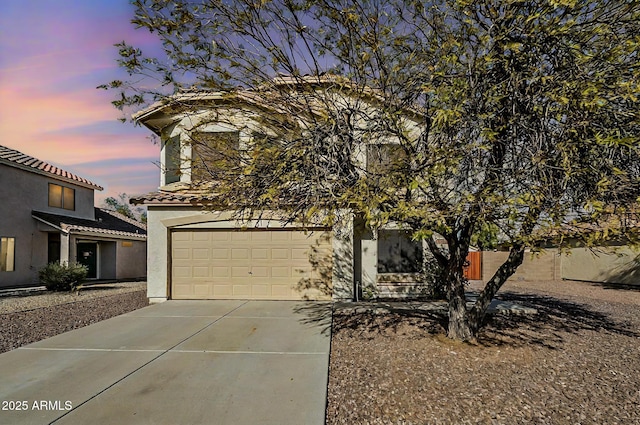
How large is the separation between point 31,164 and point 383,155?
18.6 m

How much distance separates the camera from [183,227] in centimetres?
1282

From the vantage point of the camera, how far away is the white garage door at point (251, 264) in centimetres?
1266

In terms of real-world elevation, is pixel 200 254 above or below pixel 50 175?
below

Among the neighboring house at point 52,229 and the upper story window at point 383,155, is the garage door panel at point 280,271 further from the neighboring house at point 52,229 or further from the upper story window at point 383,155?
the neighboring house at point 52,229

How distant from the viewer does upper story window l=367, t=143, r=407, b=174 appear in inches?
303

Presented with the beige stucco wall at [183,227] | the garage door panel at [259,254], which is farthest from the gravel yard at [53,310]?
the garage door panel at [259,254]

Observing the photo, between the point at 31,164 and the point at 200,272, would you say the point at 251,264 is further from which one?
the point at 31,164

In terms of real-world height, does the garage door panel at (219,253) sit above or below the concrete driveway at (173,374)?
above

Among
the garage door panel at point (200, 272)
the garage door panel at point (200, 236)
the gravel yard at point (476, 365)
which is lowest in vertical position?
the gravel yard at point (476, 365)

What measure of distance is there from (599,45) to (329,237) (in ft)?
27.6

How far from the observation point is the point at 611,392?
5395 mm

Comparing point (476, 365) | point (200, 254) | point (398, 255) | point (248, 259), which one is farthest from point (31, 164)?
point (476, 365)

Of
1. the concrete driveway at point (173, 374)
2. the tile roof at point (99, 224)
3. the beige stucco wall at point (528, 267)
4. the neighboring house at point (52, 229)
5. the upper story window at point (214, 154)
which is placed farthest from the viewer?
the beige stucco wall at point (528, 267)

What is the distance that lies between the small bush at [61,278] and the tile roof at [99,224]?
3173 mm
